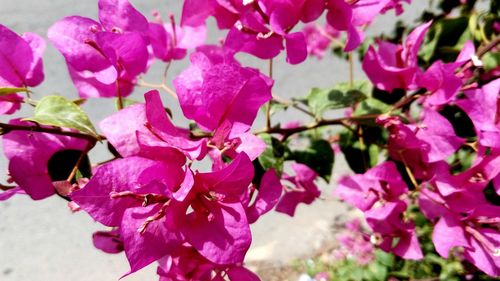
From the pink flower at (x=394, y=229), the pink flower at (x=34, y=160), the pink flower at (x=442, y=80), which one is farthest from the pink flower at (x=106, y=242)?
the pink flower at (x=442, y=80)

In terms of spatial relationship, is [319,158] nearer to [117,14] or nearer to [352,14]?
[352,14]

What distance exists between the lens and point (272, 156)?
655 mm

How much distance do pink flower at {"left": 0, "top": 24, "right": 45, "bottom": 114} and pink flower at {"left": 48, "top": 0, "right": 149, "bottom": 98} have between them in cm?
5

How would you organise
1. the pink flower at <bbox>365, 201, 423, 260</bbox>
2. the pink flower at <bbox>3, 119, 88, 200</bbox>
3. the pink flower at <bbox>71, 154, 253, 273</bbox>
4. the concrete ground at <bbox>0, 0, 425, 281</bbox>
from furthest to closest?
the concrete ground at <bbox>0, 0, 425, 281</bbox> → the pink flower at <bbox>365, 201, 423, 260</bbox> → the pink flower at <bbox>3, 119, 88, 200</bbox> → the pink flower at <bbox>71, 154, 253, 273</bbox>

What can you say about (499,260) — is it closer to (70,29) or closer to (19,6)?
(70,29)

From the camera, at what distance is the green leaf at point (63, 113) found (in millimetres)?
458

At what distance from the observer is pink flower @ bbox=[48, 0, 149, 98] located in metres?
0.51

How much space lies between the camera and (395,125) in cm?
60

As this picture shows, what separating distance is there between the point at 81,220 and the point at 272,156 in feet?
4.38

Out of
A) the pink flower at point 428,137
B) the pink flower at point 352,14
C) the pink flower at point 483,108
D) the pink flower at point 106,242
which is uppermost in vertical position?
the pink flower at point 352,14

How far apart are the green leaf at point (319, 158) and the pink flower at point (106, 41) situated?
0.32 metres

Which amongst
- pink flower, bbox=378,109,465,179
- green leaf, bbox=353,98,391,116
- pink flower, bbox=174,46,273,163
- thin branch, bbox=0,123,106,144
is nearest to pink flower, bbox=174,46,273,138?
pink flower, bbox=174,46,273,163

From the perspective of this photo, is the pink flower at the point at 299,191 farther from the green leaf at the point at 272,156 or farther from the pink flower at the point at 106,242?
the pink flower at the point at 106,242

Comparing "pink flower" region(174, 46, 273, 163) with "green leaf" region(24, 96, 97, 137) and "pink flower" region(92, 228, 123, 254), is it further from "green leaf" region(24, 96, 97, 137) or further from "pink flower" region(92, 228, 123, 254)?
"pink flower" region(92, 228, 123, 254)
